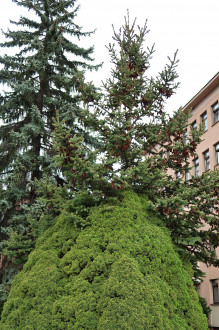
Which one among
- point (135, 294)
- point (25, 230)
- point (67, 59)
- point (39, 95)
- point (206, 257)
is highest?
point (67, 59)

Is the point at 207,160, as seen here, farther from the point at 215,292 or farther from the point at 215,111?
the point at 215,292

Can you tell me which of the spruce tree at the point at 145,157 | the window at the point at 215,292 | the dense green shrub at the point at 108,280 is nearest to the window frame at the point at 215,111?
the window at the point at 215,292

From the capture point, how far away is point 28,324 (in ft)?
19.8

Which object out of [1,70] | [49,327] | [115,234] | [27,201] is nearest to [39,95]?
[1,70]

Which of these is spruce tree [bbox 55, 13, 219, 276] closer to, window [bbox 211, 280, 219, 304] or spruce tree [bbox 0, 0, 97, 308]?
spruce tree [bbox 0, 0, 97, 308]

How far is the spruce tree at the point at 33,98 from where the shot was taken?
42.4 feet

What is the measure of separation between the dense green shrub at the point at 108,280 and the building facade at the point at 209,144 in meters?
15.5

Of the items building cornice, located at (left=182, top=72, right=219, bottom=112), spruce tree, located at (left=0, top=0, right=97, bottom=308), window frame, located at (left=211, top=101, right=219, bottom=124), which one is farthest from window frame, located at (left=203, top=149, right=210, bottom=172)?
spruce tree, located at (left=0, top=0, right=97, bottom=308)

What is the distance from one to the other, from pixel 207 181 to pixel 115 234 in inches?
102

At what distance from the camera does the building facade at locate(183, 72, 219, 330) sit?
21.4m

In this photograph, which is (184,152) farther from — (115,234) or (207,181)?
(115,234)

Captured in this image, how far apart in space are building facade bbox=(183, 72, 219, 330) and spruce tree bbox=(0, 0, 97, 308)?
9.46 metres

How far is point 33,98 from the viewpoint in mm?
14125

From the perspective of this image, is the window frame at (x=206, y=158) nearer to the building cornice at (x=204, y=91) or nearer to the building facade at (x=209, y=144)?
the building facade at (x=209, y=144)
